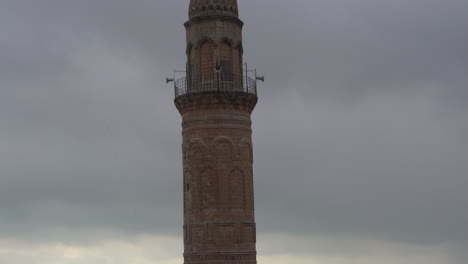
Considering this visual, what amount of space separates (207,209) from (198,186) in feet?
5.00

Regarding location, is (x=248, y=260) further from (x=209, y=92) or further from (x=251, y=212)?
(x=209, y=92)

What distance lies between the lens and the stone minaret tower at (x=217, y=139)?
49625mm

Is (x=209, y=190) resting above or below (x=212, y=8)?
below

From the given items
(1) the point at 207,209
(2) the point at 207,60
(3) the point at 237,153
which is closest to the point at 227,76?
(2) the point at 207,60

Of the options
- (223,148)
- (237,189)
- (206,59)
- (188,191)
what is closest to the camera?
(237,189)

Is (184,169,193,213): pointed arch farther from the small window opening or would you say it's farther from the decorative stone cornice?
the small window opening

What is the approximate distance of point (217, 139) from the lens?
165ft

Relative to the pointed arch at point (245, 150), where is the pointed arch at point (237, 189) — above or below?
below

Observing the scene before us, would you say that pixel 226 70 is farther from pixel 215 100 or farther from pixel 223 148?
pixel 223 148

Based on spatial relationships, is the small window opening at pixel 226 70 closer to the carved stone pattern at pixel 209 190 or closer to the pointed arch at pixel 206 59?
the pointed arch at pixel 206 59

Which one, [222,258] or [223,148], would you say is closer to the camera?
[222,258]

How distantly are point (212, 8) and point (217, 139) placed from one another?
8412mm


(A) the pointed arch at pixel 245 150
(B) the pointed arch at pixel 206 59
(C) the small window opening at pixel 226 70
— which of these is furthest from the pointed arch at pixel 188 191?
(C) the small window opening at pixel 226 70

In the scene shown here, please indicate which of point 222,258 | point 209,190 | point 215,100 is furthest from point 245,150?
point 222,258
